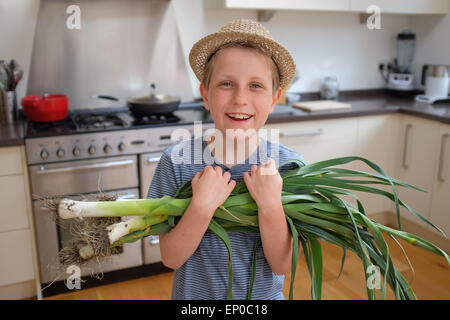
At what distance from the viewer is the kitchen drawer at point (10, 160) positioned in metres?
2.17

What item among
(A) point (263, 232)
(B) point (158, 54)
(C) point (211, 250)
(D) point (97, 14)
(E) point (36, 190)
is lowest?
(E) point (36, 190)

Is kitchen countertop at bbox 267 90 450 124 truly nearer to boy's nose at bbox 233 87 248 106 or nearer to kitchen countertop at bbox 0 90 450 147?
kitchen countertop at bbox 0 90 450 147

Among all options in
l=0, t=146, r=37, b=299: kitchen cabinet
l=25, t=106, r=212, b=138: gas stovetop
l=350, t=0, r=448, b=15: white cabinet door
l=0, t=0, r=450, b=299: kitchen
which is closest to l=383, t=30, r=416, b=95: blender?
l=0, t=0, r=450, b=299: kitchen

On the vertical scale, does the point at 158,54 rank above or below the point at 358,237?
above

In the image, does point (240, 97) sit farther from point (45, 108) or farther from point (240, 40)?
point (45, 108)

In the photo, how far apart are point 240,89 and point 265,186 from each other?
0.21 meters

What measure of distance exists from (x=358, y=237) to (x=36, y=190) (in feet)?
6.12

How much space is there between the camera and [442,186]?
2.77m

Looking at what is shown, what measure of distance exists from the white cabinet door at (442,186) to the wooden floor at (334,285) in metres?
0.27

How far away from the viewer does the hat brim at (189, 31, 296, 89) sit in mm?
933

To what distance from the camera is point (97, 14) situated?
2.77m

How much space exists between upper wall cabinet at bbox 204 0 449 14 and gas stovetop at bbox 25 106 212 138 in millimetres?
707
